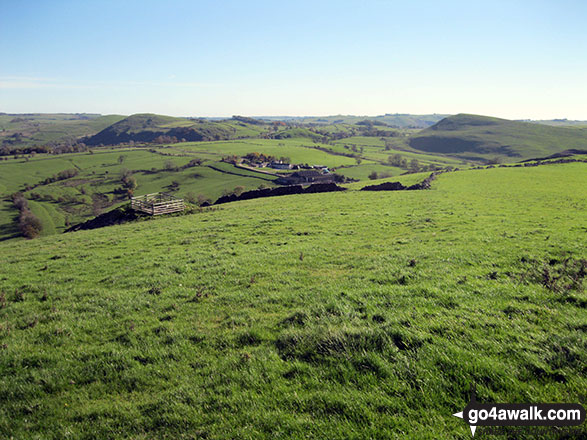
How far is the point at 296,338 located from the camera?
7609mm

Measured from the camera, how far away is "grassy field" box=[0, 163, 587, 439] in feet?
17.8

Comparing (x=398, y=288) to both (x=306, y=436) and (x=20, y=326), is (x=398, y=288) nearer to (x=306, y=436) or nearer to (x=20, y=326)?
(x=306, y=436)

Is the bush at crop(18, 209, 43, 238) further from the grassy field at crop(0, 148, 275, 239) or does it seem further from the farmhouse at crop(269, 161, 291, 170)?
the farmhouse at crop(269, 161, 291, 170)

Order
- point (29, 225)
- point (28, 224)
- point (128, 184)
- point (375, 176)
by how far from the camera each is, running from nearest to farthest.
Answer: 1. point (29, 225)
2. point (28, 224)
3. point (375, 176)
4. point (128, 184)

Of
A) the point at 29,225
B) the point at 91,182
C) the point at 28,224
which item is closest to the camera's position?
the point at 29,225

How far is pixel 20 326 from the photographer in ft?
33.2

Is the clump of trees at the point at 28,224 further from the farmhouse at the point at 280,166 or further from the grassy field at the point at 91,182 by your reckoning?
the farmhouse at the point at 280,166

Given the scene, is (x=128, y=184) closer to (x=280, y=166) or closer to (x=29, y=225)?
(x=29, y=225)

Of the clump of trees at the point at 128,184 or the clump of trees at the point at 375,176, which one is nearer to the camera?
the clump of trees at the point at 375,176

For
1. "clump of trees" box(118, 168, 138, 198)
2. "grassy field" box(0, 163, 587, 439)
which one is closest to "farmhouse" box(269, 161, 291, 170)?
"clump of trees" box(118, 168, 138, 198)

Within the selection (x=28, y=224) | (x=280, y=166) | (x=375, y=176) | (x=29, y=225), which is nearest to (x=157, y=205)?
(x=29, y=225)

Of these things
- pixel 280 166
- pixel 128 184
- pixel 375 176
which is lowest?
pixel 128 184

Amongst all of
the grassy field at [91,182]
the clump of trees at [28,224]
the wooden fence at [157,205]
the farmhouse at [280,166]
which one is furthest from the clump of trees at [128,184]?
the wooden fence at [157,205]

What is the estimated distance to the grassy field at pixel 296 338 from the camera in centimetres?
541
